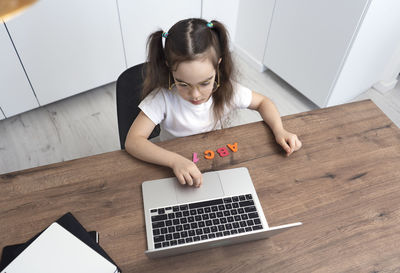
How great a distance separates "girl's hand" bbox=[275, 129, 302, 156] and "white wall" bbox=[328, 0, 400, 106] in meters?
1.18

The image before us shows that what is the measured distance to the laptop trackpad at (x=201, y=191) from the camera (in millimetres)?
810

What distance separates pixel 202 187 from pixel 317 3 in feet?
5.24

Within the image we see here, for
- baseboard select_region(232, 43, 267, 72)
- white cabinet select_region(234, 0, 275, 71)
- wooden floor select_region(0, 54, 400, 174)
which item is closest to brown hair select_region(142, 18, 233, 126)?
wooden floor select_region(0, 54, 400, 174)

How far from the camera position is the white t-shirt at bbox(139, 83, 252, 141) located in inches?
41.6

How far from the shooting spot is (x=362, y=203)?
2.73ft

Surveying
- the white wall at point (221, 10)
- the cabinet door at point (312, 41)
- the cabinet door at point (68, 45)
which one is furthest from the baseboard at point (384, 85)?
the cabinet door at point (68, 45)

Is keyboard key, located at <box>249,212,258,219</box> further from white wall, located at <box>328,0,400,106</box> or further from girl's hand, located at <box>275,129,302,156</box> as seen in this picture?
white wall, located at <box>328,0,400,106</box>

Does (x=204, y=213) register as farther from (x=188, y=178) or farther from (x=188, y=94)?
(x=188, y=94)

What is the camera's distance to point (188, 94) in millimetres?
998

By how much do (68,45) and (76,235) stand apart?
59.6 inches

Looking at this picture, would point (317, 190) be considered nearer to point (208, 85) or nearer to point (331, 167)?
point (331, 167)

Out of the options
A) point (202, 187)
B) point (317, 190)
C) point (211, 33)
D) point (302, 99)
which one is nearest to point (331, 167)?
point (317, 190)

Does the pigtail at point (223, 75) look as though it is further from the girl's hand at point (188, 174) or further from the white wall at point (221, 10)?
the white wall at point (221, 10)

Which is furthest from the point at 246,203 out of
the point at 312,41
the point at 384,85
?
the point at 384,85
